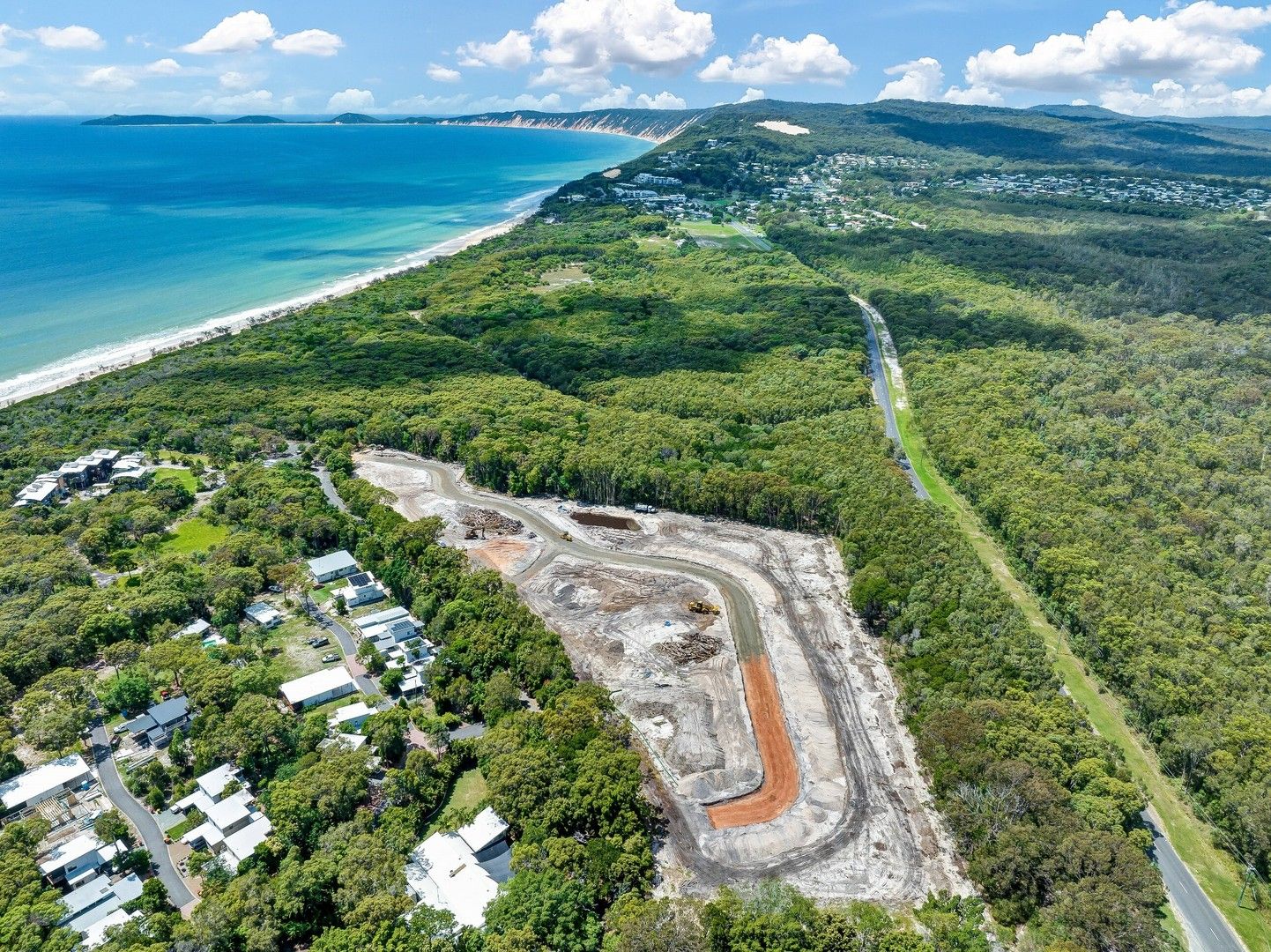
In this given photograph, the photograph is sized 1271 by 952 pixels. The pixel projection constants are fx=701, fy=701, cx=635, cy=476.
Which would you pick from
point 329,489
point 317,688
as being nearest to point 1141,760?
point 317,688

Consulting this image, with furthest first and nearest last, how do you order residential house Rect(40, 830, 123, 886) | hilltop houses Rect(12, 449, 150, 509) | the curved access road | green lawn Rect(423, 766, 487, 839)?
hilltop houses Rect(12, 449, 150, 509), the curved access road, green lawn Rect(423, 766, 487, 839), residential house Rect(40, 830, 123, 886)

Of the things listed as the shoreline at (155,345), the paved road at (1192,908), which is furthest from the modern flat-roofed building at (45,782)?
the shoreline at (155,345)

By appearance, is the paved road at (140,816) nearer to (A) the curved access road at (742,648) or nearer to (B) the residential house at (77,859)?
(B) the residential house at (77,859)

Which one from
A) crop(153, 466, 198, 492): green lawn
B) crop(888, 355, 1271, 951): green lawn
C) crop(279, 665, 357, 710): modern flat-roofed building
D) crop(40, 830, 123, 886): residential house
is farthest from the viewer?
crop(153, 466, 198, 492): green lawn

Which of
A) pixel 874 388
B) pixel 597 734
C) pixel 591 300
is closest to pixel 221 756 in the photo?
pixel 597 734

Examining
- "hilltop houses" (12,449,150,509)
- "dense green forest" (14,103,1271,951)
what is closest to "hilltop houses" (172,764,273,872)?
"dense green forest" (14,103,1271,951)

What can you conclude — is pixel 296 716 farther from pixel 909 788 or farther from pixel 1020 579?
pixel 1020 579

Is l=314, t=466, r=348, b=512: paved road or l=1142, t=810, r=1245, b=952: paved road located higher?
l=314, t=466, r=348, b=512: paved road

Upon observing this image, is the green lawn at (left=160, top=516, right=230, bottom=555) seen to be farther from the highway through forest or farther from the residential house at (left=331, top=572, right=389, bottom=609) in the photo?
the highway through forest
